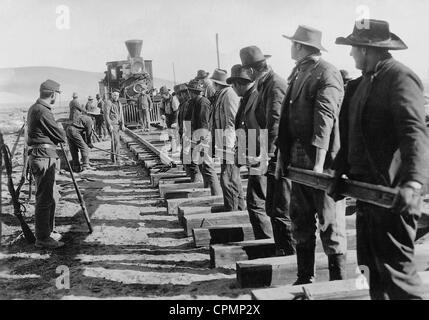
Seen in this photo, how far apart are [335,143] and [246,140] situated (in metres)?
1.16

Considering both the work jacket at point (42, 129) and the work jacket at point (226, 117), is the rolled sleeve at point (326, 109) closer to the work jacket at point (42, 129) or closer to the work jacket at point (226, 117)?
the work jacket at point (226, 117)

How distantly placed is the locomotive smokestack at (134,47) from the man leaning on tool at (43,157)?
80.9 feet

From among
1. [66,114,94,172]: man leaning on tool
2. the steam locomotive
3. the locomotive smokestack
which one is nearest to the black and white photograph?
[66,114,94,172]: man leaning on tool

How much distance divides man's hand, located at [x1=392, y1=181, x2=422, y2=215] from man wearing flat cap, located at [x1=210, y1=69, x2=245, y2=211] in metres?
3.03

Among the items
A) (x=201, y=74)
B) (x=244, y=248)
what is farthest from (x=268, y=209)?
(x=201, y=74)

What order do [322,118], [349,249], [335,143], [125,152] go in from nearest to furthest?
[322,118] < [335,143] < [349,249] < [125,152]

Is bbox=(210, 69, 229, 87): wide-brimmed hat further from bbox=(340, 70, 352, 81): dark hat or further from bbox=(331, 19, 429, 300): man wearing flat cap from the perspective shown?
bbox=(331, 19, 429, 300): man wearing flat cap

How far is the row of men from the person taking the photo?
92.0 inches

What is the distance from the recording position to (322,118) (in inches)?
123

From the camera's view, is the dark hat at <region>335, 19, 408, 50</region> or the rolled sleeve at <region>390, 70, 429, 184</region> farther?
the dark hat at <region>335, 19, 408, 50</region>

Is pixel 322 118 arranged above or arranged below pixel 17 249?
above

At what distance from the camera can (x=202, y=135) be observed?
6.40m
